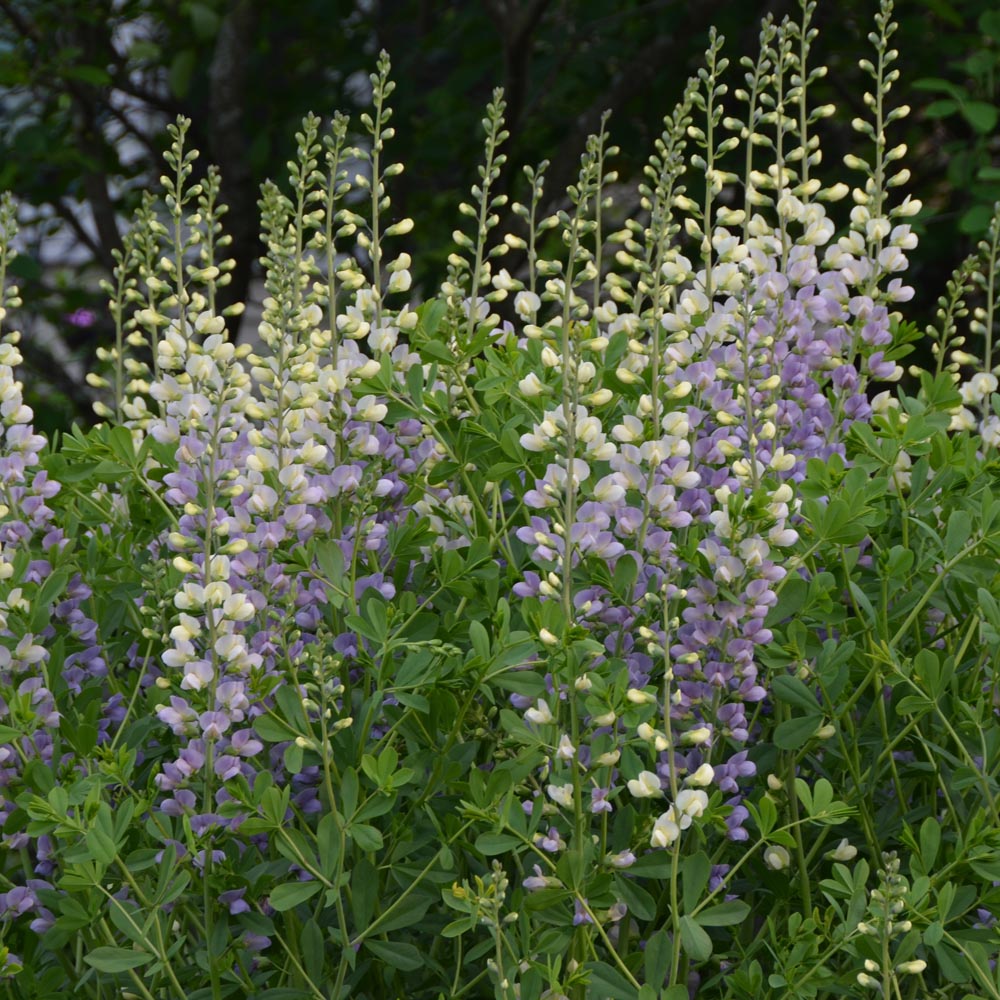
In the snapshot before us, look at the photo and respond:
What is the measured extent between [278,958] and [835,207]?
3.85 m

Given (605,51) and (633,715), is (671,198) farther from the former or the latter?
(605,51)

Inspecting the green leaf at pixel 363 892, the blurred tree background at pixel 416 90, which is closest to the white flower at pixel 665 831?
the green leaf at pixel 363 892

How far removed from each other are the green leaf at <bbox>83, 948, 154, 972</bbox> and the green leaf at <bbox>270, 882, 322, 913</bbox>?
0.50ft

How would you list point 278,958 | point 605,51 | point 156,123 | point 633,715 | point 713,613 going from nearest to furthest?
point 633,715
point 713,613
point 278,958
point 605,51
point 156,123

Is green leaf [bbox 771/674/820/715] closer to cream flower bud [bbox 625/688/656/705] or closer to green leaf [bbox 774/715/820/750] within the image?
green leaf [bbox 774/715/820/750]

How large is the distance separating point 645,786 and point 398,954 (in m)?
0.34

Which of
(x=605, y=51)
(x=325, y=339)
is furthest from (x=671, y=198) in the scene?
(x=605, y=51)

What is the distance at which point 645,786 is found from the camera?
160 cm

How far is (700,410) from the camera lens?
75.1 inches

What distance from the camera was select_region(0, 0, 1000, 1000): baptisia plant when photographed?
164 centimetres

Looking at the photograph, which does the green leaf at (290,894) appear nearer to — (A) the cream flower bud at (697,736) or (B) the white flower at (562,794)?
(B) the white flower at (562,794)

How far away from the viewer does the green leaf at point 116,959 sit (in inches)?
63.9

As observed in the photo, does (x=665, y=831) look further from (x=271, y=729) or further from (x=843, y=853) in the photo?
(x=271, y=729)

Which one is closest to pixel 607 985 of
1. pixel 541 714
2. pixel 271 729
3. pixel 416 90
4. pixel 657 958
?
pixel 657 958
